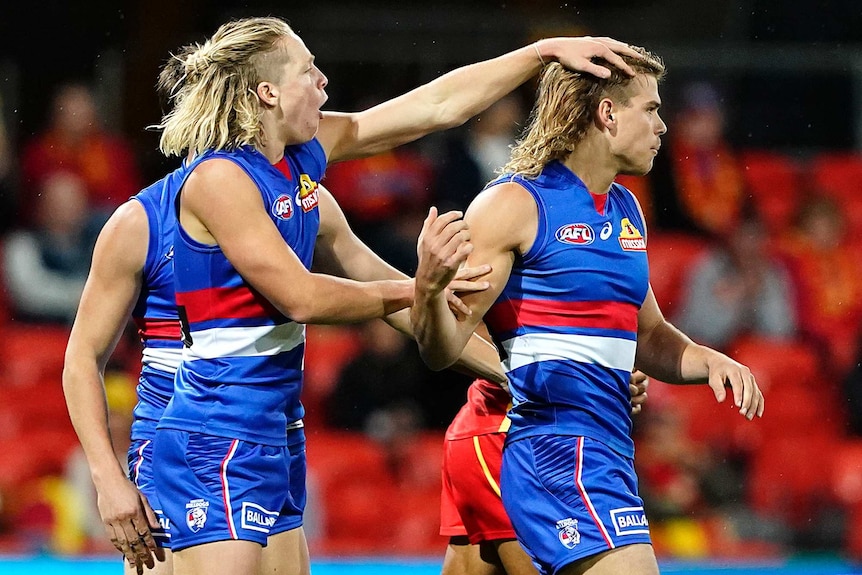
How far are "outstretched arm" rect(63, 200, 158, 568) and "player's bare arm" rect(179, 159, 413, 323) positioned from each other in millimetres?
406

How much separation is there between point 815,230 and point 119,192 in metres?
4.72

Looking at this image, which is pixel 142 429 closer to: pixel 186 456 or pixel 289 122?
pixel 186 456

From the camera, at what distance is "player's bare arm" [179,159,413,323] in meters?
3.25

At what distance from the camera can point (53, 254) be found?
27.4 feet

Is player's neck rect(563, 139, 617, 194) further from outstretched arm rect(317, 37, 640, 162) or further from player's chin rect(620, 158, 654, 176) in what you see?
outstretched arm rect(317, 37, 640, 162)

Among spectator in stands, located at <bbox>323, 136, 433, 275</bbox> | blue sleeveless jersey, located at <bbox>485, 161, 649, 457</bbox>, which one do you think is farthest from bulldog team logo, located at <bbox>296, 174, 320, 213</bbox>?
spectator in stands, located at <bbox>323, 136, 433, 275</bbox>

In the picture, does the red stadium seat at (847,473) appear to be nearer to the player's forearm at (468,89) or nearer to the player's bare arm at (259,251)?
the player's forearm at (468,89)

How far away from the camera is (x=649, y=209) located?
8.74 metres

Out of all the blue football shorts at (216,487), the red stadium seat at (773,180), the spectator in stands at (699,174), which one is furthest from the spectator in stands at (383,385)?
the blue football shorts at (216,487)

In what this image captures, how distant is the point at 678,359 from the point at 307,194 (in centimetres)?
116

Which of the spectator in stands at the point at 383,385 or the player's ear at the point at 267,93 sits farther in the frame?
the spectator in stands at the point at 383,385

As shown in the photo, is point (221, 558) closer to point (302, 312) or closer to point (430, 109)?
point (302, 312)

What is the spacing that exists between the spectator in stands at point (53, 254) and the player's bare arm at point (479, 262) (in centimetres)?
525

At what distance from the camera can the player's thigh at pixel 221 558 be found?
10.6 feet
